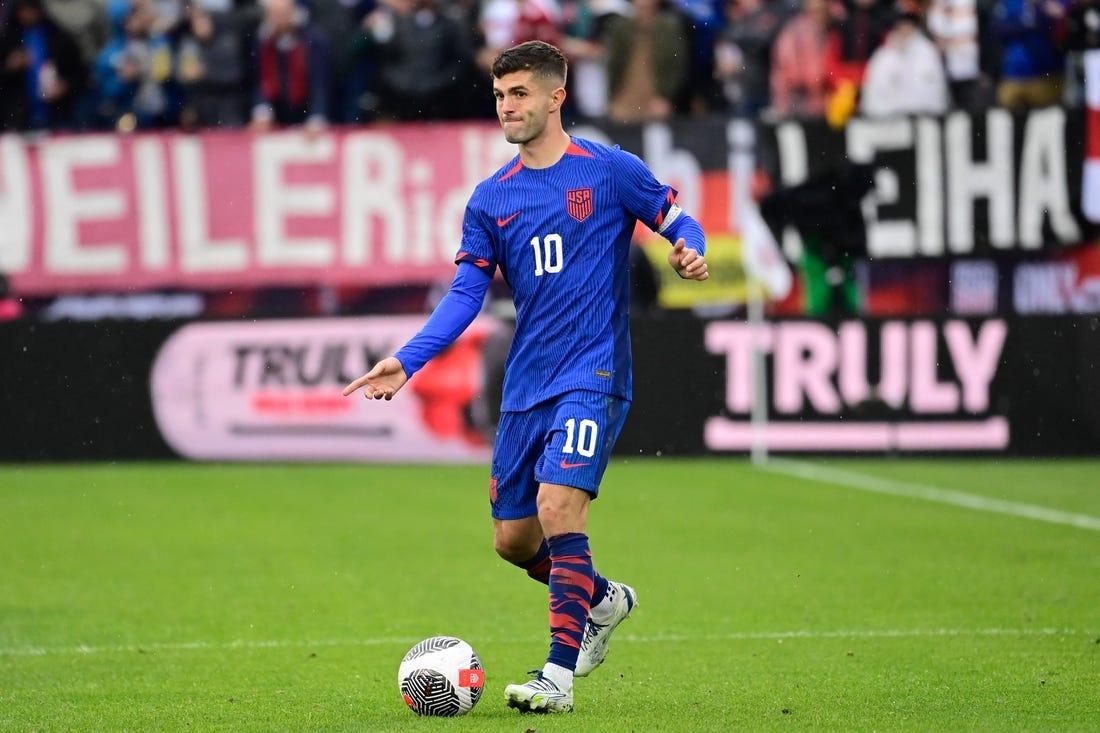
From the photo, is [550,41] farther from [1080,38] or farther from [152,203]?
[1080,38]

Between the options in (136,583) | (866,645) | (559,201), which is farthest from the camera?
(136,583)

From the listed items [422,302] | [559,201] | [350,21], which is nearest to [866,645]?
[559,201]

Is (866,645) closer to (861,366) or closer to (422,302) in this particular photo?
(861,366)

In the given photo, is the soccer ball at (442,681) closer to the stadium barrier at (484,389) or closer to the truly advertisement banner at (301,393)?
the stadium barrier at (484,389)

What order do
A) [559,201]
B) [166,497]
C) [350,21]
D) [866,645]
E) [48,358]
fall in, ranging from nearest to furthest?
[559,201]
[866,645]
[166,497]
[48,358]
[350,21]

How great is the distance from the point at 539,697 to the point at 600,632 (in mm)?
730

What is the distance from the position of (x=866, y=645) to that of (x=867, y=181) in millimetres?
10716

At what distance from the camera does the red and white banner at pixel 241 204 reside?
709 inches

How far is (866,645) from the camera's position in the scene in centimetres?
791

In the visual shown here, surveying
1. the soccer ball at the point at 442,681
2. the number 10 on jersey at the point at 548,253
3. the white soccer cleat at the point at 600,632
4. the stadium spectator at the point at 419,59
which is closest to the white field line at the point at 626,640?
the white soccer cleat at the point at 600,632

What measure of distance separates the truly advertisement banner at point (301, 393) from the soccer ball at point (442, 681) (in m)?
11.2

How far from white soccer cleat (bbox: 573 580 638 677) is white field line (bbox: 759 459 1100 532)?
6.13 meters

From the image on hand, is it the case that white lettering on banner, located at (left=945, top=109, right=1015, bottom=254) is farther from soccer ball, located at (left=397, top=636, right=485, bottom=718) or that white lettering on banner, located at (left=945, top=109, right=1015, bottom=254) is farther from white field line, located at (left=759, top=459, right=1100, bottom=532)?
soccer ball, located at (left=397, top=636, right=485, bottom=718)

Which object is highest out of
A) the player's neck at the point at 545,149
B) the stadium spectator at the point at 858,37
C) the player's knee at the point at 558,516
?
the stadium spectator at the point at 858,37
